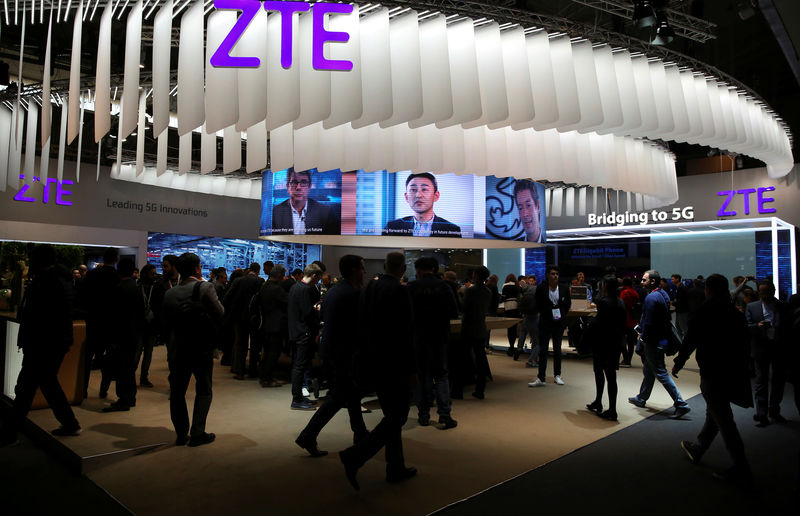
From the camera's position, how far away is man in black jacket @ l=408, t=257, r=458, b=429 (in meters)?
4.97

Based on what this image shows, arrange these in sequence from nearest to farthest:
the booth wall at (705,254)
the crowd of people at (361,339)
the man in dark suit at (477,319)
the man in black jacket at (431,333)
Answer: the crowd of people at (361,339) → the man in black jacket at (431,333) → the man in dark suit at (477,319) → the booth wall at (705,254)

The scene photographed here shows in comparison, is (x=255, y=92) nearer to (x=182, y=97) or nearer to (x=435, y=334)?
(x=182, y=97)

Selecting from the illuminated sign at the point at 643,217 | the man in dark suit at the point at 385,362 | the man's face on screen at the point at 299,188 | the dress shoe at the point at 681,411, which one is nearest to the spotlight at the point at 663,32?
the dress shoe at the point at 681,411

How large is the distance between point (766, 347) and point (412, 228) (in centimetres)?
614

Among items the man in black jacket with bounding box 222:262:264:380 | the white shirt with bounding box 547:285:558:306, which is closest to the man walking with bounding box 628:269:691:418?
the white shirt with bounding box 547:285:558:306

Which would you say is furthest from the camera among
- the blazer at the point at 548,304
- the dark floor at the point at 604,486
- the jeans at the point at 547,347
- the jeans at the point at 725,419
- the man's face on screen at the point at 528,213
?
the man's face on screen at the point at 528,213

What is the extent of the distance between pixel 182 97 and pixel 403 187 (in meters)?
6.49

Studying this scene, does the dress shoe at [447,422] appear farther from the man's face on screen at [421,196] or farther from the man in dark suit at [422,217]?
the man's face on screen at [421,196]

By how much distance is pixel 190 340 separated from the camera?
4078 millimetres

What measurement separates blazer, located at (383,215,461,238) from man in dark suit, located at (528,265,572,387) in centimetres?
312

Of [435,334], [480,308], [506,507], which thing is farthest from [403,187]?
[506,507]

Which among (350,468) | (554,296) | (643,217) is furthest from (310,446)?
(643,217)

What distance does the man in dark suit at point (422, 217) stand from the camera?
10.3 meters

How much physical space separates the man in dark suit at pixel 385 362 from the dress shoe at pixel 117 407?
3066 millimetres
